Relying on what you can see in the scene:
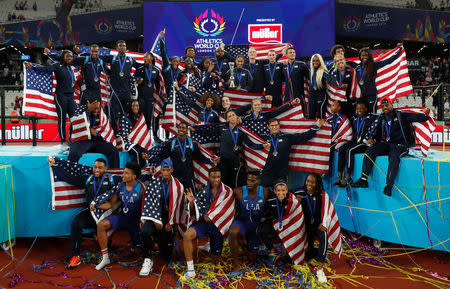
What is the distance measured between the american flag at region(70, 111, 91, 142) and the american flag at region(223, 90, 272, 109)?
284 cm

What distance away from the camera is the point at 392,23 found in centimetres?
2308

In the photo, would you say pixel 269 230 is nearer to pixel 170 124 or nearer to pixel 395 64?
pixel 170 124

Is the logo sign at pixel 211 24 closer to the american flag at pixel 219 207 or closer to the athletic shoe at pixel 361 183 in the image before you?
the athletic shoe at pixel 361 183

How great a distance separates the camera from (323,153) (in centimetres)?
729

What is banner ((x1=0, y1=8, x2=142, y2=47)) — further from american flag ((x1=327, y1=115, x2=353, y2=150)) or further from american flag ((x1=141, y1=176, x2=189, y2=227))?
american flag ((x1=141, y1=176, x2=189, y2=227))

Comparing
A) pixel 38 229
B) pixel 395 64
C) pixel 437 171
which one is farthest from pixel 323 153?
pixel 38 229

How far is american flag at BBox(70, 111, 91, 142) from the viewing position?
7.36 m

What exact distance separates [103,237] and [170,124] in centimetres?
311

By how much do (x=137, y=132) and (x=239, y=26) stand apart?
13.2 metres

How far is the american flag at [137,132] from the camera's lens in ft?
24.8

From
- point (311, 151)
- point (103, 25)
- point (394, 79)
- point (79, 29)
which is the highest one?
point (103, 25)

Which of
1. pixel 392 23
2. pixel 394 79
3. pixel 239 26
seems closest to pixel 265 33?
pixel 239 26

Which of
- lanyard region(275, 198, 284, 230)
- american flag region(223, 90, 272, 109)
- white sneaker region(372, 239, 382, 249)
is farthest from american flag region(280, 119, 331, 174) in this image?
lanyard region(275, 198, 284, 230)

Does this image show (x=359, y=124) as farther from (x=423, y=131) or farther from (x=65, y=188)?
(x=65, y=188)
